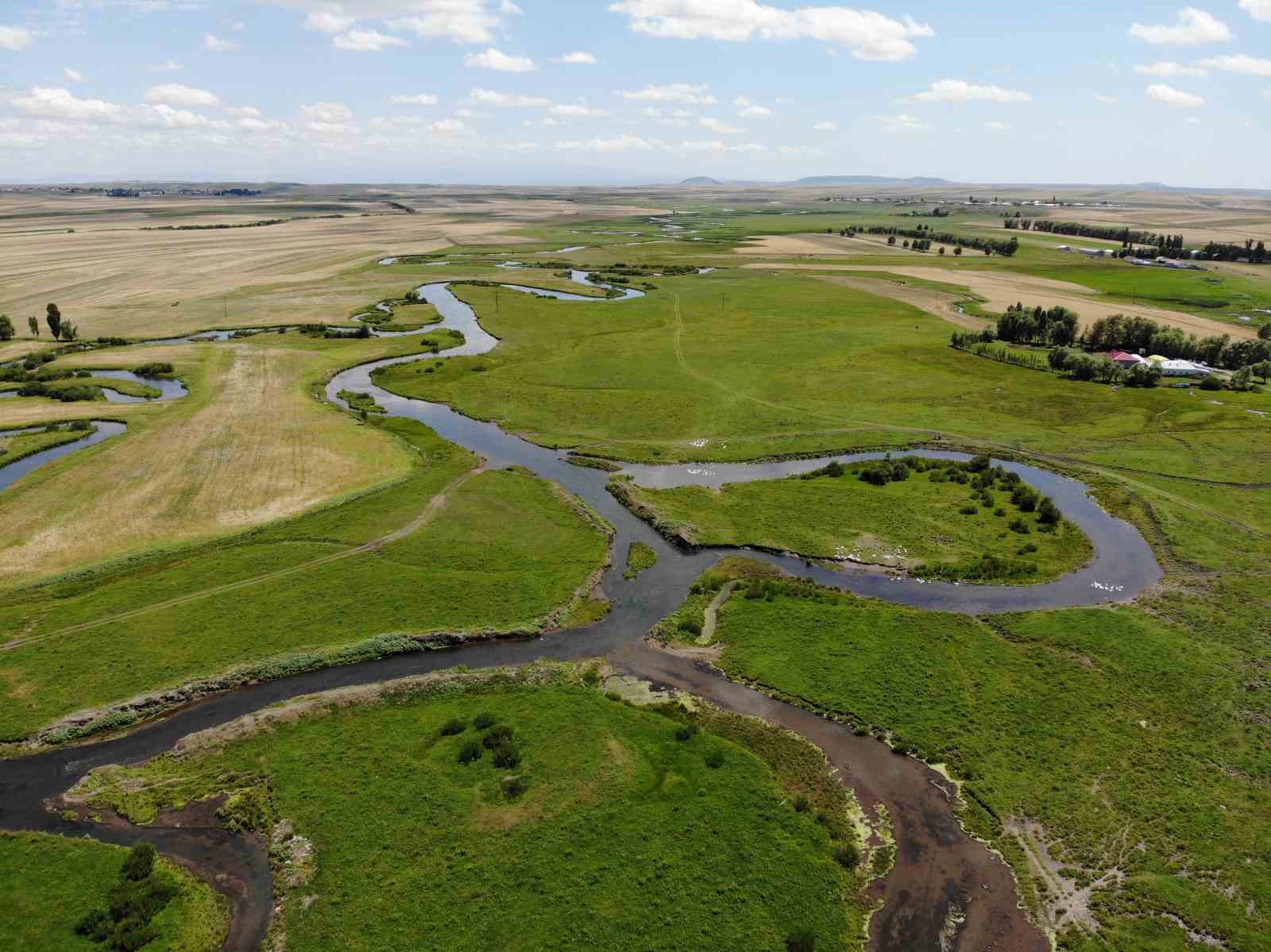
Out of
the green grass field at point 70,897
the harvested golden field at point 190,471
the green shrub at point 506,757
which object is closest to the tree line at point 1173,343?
the harvested golden field at point 190,471

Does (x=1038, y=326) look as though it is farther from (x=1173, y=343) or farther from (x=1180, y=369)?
(x=1180, y=369)

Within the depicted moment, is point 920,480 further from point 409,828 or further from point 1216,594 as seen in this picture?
point 409,828

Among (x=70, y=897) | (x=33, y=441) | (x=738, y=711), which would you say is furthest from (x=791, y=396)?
(x=33, y=441)

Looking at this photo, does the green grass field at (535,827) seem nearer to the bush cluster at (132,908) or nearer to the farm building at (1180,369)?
the bush cluster at (132,908)

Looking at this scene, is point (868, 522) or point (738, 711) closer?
point (738, 711)

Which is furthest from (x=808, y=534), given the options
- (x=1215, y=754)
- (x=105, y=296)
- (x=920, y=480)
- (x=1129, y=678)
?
(x=105, y=296)

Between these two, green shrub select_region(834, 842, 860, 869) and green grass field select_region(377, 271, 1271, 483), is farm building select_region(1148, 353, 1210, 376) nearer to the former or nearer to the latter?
green grass field select_region(377, 271, 1271, 483)

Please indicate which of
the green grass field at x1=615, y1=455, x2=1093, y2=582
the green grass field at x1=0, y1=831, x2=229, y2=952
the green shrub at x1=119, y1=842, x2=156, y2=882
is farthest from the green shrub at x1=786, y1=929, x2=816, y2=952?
the green grass field at x1=615, y1=455, x2=1093, y2=582

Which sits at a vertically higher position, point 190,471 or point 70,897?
point 190,471
